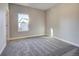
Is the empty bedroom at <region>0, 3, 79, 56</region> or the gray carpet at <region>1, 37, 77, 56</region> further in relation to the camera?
the empty bedroom at <region>0, 3, 79, 56</region>

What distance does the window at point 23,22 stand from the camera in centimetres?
653

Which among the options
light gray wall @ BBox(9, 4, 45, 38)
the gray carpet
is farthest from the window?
the gray carpet

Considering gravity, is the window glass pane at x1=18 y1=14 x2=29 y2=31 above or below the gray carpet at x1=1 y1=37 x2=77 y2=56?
above

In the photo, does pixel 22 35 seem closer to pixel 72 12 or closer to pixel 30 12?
pixel 30 12

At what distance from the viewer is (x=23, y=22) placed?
22.2 feet

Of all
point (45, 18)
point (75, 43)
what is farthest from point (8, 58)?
point (45, 18)

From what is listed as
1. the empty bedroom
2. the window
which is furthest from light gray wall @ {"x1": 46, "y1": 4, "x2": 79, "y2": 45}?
the window

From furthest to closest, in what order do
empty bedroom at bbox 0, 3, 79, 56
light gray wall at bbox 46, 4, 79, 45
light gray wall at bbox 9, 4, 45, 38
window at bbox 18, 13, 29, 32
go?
1. window at bbox 18, 13, 29, 32
2. light gray wall at bbox 9, 4, 45, 38
3. light gray wall at bbox 46, 4, 79, 45
4. empty bedroom at bbox 0, 3, 79, 56

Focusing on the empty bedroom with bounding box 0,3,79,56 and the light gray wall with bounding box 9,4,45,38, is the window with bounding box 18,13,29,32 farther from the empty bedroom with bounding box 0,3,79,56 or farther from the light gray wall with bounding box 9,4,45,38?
the light gray wall with bounding box 9,4,45,38

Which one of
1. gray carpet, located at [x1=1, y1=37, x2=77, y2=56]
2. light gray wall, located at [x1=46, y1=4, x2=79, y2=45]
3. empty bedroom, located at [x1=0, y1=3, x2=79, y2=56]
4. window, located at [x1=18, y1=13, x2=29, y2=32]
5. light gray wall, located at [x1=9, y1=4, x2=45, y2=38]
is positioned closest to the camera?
gray carpet, located at [x1=1, y1=37, x2=77, y2=56]

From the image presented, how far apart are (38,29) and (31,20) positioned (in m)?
0.97

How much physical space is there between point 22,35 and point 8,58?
536cm

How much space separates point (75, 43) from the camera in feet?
14.0

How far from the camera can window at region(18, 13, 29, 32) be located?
21.4ft
